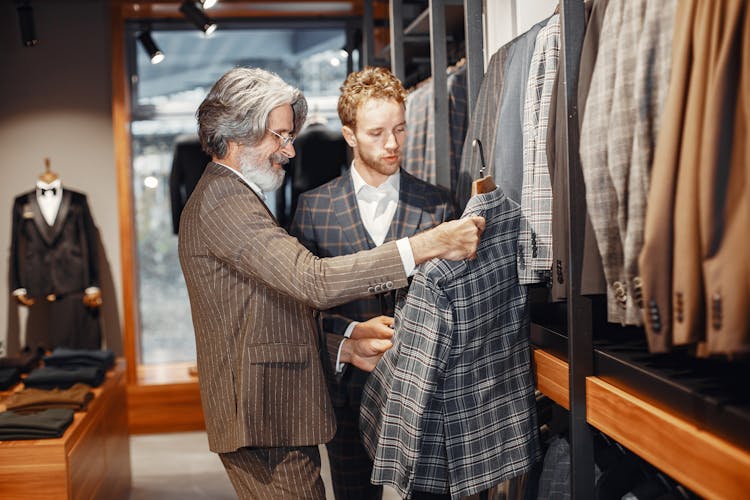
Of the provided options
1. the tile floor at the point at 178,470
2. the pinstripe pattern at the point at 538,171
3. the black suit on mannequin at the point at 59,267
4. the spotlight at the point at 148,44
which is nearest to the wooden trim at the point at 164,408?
the tile floor at the point at 178,470

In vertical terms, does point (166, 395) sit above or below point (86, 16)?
below

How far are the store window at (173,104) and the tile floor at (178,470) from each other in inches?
41.8

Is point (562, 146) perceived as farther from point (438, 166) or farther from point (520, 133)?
point (438, 166)

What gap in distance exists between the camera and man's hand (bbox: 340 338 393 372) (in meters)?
2.26

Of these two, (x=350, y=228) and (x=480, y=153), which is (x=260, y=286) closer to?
(x=350, y=228)

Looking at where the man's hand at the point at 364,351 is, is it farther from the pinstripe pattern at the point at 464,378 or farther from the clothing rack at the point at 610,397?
the clothing rack at the point at 610,397

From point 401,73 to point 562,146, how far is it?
201cm

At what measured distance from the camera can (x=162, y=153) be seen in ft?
20.1

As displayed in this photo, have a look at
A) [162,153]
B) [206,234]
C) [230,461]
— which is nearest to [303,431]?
[230,461]

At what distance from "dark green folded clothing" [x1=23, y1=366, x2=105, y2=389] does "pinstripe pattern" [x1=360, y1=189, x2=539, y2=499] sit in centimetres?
184

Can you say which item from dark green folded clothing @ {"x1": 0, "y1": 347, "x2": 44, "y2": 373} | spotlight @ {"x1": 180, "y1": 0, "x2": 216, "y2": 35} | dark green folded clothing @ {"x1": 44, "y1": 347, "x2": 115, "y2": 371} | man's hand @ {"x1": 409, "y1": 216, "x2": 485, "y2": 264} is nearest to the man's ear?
man's hand @ {"x1": 409, "y1": 216, "x2": 485, "y2": 264}

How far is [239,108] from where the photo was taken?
2.06m

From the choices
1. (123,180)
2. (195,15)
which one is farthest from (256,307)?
(123,180)

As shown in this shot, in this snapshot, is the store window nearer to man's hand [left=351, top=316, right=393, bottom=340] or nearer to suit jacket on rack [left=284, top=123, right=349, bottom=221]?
suit jacket on rack [left=284, top=123, right=349, bottom=221]
